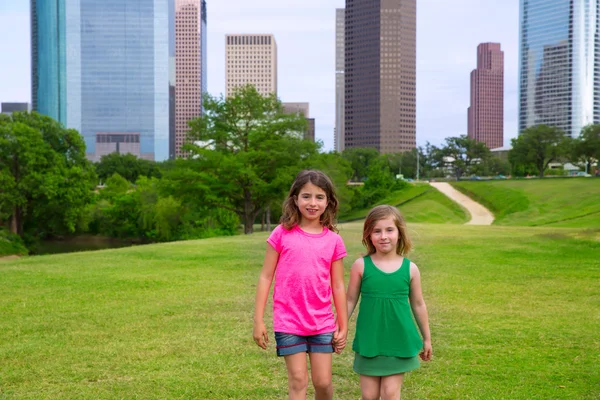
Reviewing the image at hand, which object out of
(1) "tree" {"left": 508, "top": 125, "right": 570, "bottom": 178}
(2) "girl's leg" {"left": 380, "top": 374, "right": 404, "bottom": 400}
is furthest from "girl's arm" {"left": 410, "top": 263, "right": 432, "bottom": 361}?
(1) "tree" {"left": 508, "top": 125, "right": 570, "bottom": 178}

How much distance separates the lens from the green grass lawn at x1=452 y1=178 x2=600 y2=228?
37000mm

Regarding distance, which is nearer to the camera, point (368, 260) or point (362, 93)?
point (368, 260)

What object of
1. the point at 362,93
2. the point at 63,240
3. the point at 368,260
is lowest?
the point at 63,240

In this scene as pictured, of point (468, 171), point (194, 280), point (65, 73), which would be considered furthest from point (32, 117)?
point (65, 73)

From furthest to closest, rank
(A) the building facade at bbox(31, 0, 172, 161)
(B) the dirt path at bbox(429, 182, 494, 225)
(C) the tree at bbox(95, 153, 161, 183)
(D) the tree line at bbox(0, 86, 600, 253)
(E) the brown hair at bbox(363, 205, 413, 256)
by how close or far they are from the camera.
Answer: (A) the building facade at bbox(31, 0, 172, 161) → (C) the tree at bbox(95, 153, 161, 183) → (B) the dirt path at bbox(429, 182, 494, 225) → (D) the tree line at bbox(0, 86, 600, 253) → (E) the brown hair at bbox(363, 205, 413, 256)

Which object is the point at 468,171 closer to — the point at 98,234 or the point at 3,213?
the point at 98,234

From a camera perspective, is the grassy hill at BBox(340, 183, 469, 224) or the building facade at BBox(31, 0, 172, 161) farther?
the building facade at BBox(31, 0, 172, 161)

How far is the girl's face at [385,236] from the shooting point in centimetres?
409

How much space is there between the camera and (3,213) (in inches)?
1603

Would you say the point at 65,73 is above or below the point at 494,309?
above

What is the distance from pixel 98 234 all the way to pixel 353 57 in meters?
147

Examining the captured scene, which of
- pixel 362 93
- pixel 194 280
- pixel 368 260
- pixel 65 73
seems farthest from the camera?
pixel 362 93

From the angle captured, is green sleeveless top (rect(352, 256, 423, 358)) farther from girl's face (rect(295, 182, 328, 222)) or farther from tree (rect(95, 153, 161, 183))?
tree (rect(95, 153, 161, 183))

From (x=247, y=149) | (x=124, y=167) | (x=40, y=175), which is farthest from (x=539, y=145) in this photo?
(x=124, y=167)
